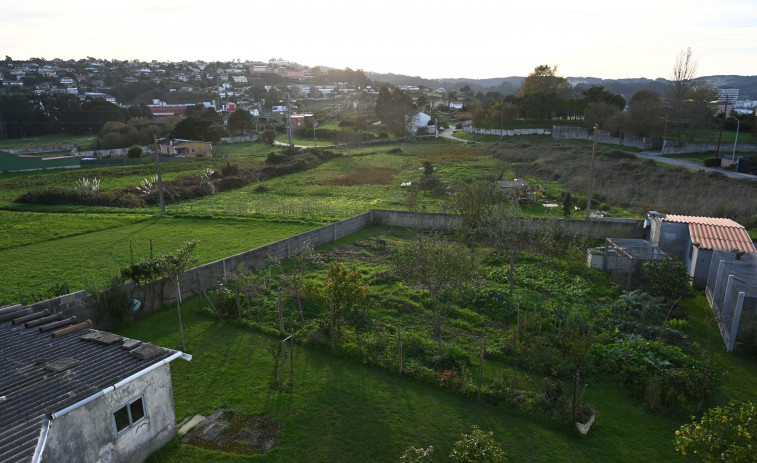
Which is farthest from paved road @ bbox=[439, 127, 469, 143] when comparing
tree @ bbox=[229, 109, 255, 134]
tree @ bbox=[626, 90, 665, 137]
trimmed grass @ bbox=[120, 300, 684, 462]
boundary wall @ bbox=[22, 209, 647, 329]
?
trimmed grass @ bbox=[120, 300, 684, 462]

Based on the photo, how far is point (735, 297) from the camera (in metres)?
12.0

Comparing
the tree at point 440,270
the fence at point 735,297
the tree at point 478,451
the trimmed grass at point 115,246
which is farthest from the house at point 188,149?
the tree at point 478,451

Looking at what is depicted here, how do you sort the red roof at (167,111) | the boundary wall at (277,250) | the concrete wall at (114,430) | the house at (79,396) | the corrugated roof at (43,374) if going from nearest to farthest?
the corrugated roof at (43,374), the house at (79,396), the concrete wall at (114,430), the boundary wall at (277,250), the red roof at (167,111)

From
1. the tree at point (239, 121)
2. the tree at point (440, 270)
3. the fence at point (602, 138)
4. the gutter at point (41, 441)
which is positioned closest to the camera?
the gutter at point (41, 441)

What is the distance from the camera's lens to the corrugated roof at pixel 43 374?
6.28 m

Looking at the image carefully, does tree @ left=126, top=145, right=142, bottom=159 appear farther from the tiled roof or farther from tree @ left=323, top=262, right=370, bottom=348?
the tiled roof

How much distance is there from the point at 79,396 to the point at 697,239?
768 inches

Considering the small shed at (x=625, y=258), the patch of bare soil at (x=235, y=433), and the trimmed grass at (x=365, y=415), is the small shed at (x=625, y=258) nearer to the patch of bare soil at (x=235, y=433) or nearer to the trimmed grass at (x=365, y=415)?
the trimmed grass at (x=365, y=415)

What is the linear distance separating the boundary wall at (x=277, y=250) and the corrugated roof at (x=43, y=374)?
3.29 m

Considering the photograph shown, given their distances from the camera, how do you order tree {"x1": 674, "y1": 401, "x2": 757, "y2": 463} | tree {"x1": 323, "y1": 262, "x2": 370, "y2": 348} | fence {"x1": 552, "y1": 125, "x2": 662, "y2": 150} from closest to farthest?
tree {"x1": 674, "y1": 401, "x2": 757, "y2": 463}, tree {"x1": 323, "y1": 262, "x2": 370, "y2": 348}, fence {"x1": 552, "y1": 125, "x2": 662, "y2": 150}

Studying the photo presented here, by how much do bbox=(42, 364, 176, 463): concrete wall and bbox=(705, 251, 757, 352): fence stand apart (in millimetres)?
14032

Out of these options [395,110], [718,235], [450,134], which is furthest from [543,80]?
[718,235]

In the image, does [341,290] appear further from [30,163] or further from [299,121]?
[299,121]

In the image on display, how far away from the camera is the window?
759cm
